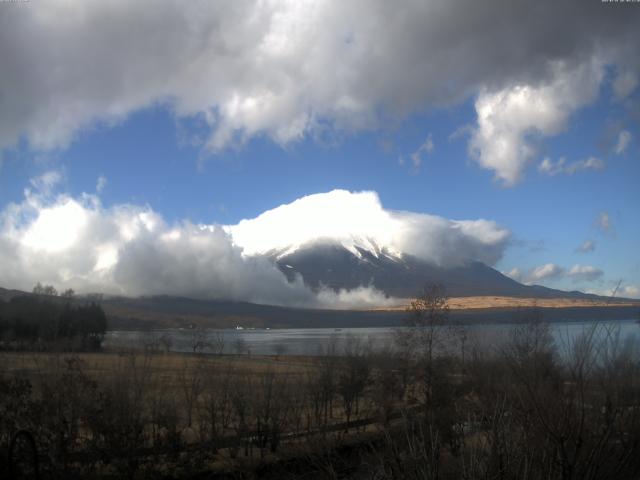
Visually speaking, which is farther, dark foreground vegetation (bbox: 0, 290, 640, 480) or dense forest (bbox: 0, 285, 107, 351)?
dense forest (bbox: 0, 285, 107, 351)

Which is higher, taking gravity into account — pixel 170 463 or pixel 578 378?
pixel 578 378

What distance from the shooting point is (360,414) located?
40.9 m

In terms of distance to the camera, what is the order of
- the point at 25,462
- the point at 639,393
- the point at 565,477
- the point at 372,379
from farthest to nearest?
the point at 372,379 < the point at 25,462 < the point at 639,393 < the point at 565,477

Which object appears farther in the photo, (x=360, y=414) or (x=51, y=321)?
(x=51, y=321)

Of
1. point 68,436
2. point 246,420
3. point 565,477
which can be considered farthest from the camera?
point 246,420

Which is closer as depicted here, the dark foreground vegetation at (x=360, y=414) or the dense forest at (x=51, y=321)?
the dark foreground vegetation at (x=360, y=414)

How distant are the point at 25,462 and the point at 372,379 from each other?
2949 cm

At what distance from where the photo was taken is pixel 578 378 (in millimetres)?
9367

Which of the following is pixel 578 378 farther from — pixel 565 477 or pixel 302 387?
pixel 302 387

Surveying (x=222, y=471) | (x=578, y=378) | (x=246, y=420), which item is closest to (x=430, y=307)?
(x=246, y=420)

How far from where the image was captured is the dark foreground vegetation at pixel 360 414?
9.19 meters

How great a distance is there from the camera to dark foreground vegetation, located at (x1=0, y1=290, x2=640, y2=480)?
362 inches

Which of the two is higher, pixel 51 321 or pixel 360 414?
pixel 51 321

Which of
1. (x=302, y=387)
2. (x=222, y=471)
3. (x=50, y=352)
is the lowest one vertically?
(x=222, y=471)
